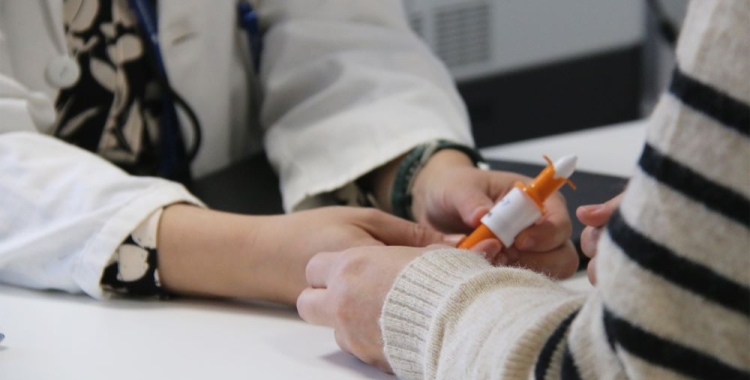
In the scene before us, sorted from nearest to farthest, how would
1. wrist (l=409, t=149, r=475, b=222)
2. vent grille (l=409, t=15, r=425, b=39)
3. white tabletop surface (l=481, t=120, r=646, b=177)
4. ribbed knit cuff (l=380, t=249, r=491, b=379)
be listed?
ribbed knit cuff (l=380, t=249, r=491, b=379) < wrist (l=409, t=149, r=475, b=222) < white tabletop surface (l=481, t=120, r=646, b=177) < vent grille (l=409, t=15, r=425, b=39)

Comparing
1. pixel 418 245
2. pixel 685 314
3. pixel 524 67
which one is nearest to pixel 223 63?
pixel 418 245

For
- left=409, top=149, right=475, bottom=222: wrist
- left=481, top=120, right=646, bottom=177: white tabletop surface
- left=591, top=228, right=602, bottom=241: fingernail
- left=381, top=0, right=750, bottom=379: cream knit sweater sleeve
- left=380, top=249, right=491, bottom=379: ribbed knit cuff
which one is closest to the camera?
left=381, top=0, right=750, bottom=379: cream knit sweater sleeve

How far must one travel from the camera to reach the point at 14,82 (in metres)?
0.70

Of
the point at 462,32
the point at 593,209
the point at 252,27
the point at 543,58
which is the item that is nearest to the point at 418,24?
the point at 462,32

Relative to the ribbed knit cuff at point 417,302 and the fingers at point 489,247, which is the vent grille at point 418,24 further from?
the ribbed knit cuff at point 417,302

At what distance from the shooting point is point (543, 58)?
2021 mm

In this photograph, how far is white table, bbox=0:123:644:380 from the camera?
496mm

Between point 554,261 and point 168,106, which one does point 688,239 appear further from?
point 168,106

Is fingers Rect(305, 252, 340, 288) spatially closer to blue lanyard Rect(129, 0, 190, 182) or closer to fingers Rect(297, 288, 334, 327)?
fingers Rect(297, 288, 334, 327)

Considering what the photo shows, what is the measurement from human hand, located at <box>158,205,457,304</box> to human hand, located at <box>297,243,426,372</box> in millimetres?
56

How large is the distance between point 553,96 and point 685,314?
1780mm

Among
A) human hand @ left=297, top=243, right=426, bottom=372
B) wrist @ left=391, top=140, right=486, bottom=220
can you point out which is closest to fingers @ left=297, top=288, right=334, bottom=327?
human hand @ left=297, top=243, right=426, bottom=372

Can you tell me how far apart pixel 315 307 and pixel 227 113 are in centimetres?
40

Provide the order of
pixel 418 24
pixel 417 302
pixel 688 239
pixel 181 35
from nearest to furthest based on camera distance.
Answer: pixel 688 239 < pixel 417 302 < pixel 181 35 < pixel 418 24
